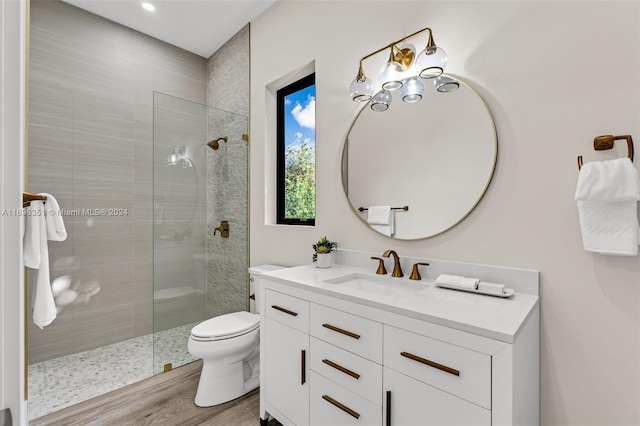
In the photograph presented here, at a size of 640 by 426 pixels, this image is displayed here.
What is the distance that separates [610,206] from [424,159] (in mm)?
746

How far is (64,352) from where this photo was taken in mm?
2502

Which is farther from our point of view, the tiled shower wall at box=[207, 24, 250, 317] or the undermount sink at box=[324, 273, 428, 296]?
the tiled shower wall at box=[207, 24, 250, 317]

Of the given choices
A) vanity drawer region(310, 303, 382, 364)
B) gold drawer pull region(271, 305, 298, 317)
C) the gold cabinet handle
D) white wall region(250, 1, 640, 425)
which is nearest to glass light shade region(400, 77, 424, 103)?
white wall region(250, 1, 640, 425)

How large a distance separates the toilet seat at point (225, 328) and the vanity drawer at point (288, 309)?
419 millimetres

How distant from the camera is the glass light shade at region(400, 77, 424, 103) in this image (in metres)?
1.51

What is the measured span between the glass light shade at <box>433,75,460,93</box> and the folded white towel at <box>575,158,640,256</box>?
0.63 metres

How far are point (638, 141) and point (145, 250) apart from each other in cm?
340

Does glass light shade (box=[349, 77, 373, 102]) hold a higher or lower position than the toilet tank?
higher

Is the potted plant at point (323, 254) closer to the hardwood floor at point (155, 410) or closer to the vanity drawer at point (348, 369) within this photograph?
the vanity drawer at point (348, 369)

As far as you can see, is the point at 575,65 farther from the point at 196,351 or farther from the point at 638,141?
the point at 196,351

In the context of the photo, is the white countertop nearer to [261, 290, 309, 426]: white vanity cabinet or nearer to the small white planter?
[261, 290, 309, 426]: white vanity cabinet

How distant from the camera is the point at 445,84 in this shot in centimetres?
142

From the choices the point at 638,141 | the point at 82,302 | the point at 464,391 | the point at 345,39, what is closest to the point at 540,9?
the point at 638,141
